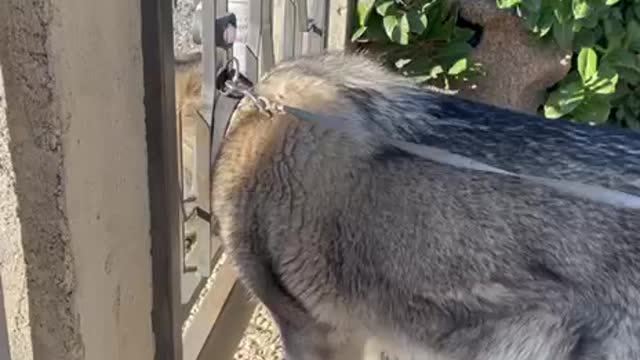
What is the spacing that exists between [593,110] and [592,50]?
23 centimetres

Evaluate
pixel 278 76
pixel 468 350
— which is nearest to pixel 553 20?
pixel 278 76

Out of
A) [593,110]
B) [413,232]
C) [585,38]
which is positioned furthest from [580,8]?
[413,232]

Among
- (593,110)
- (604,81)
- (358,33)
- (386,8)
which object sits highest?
(386,8)

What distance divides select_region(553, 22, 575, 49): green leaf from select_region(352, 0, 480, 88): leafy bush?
13.0 inches

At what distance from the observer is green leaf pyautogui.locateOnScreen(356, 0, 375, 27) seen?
12.0 ft

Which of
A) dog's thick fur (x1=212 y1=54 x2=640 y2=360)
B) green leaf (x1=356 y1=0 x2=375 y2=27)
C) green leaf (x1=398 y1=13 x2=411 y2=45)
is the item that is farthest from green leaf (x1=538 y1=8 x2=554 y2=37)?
A: dog's thick fur (x1=212 y1=54 x2=640 y2=360)

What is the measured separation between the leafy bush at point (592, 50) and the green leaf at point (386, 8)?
15.0 inches

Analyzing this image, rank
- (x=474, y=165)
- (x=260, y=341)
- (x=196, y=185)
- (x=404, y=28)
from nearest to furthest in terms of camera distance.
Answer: (x=474, y=165) → (x=196, y=185) → (x=260, y=341) → (x=404, y=28)

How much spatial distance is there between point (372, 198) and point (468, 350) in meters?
0.32

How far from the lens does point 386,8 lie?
141 inches

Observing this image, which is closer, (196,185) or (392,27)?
(196,185)

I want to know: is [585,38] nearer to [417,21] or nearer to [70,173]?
[417,21]

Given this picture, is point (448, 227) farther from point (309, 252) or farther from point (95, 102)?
point (95, 102)

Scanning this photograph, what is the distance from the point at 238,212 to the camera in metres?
1.92
